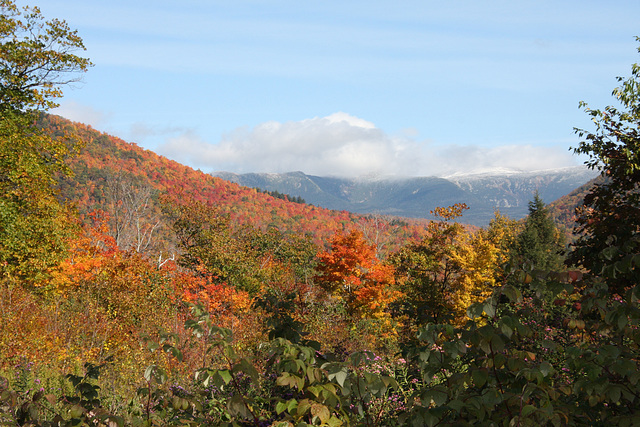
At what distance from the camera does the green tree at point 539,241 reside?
30766 mm

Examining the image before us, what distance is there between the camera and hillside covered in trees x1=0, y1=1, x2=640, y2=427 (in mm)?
1962

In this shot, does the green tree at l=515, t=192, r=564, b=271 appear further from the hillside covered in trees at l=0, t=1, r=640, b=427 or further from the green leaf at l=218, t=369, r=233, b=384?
the green leaf at l=218, t=369, r=233, b=384

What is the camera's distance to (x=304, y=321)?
1116 cm

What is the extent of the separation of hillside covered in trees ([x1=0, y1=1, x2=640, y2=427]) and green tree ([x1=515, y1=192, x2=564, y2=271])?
0.82ft

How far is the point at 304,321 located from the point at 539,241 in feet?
88.6

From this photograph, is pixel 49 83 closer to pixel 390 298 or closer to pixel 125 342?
pixel 125 342

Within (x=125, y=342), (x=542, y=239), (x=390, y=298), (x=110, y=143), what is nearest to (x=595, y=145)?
(x=390, y=298)

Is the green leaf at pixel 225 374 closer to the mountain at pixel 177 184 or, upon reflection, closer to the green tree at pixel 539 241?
the green tree at pixel 539 241

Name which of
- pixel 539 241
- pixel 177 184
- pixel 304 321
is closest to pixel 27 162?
pixel 304 321

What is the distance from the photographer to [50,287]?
1759 centimetres

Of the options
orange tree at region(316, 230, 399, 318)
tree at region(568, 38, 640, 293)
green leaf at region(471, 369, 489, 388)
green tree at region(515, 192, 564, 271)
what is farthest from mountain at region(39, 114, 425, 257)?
green leaf at region(471, 369, 489, 388)

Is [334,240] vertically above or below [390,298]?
above

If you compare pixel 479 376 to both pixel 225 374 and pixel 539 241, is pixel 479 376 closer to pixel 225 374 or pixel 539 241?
pixel 225 374

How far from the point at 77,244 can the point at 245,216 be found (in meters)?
74.1
